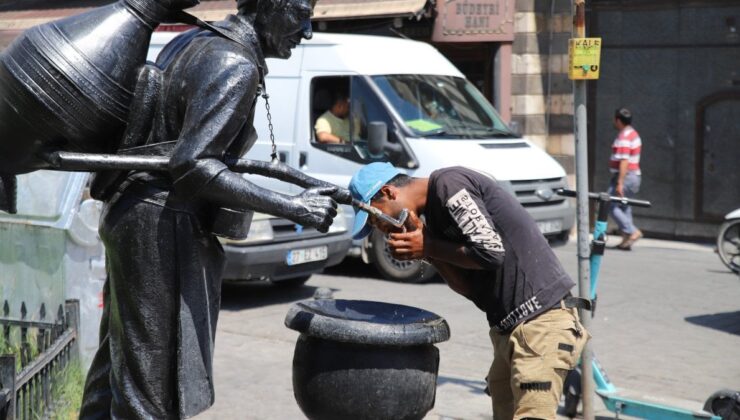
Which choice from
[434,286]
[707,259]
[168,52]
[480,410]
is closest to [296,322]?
[168,52]

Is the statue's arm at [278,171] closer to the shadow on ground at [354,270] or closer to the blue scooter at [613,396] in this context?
the blue scooter at [613,396]

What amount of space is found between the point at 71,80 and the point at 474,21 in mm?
12659

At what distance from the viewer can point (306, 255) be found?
10414mm

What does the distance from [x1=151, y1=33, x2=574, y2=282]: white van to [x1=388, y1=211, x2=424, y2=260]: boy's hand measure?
669 cm

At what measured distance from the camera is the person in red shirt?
13891mm

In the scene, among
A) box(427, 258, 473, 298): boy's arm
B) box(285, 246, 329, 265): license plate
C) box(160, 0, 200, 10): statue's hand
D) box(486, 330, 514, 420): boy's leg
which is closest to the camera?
box(160, 0, 200, 10): statue's hand

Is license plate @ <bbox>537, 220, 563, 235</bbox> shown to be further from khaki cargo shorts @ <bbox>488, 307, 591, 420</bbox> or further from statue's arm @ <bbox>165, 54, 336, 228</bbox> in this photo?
statue's arm @ <bbox>165, 54, 336, 228</bbox>

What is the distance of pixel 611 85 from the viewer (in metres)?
15.4

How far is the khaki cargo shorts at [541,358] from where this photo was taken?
4.54 meters

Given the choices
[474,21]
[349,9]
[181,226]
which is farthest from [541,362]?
[349,9]

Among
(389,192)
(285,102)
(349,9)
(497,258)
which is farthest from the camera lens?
(349,9)

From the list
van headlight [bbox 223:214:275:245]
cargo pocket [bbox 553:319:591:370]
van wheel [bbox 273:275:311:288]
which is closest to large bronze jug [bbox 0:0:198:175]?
cargo pocket [bbox 553:319:591:370]

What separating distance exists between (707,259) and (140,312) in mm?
10762

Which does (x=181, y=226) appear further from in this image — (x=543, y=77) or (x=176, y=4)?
(x=543, y=77)
